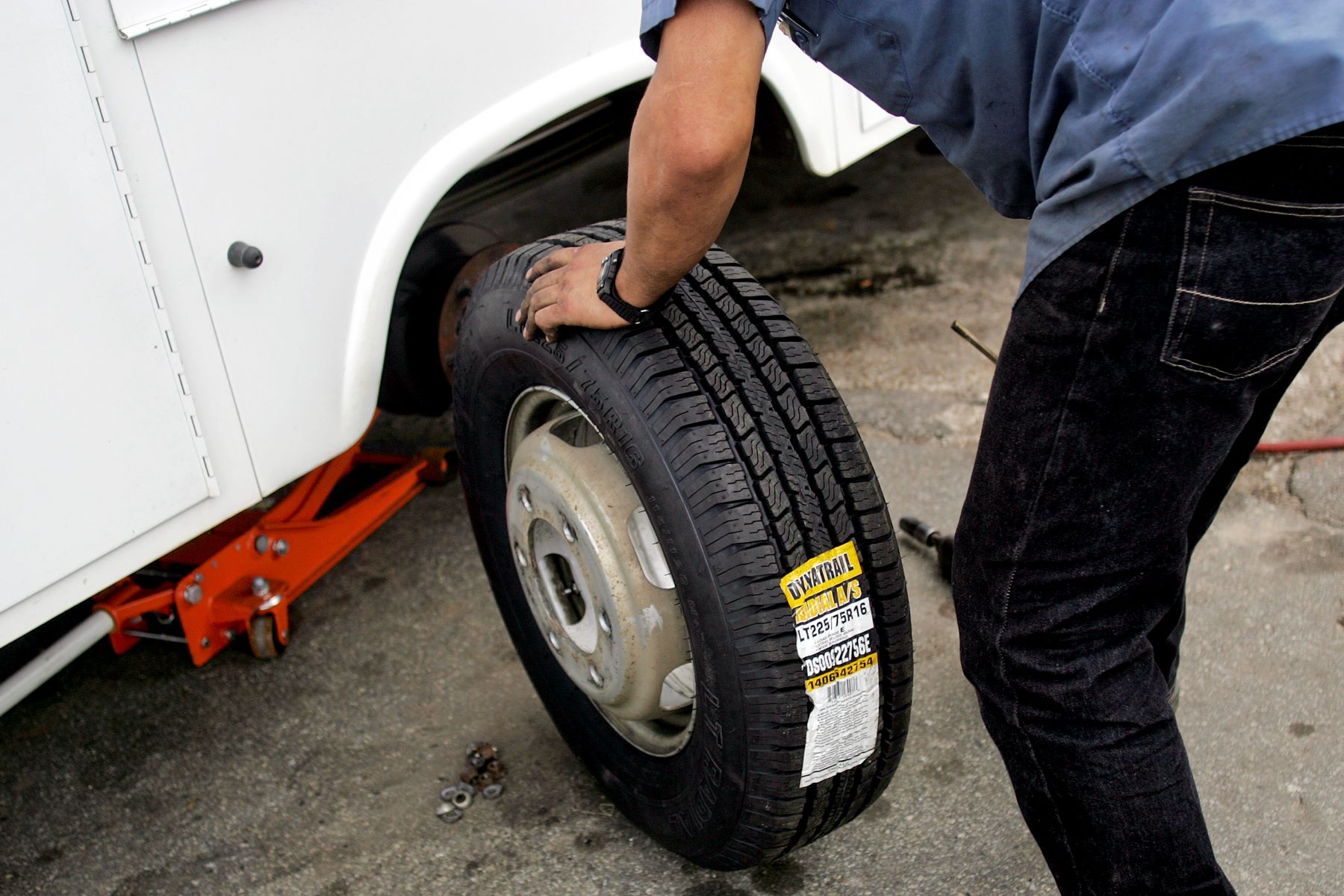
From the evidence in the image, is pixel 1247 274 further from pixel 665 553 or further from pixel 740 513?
pixel 665 553

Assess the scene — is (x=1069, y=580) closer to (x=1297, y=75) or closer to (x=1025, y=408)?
(x=1025, y=408)

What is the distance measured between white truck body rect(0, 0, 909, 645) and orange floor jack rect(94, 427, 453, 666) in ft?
1.37

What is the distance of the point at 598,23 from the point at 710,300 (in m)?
0.69

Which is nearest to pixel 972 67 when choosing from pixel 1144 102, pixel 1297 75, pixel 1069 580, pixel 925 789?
pixel 1144 102

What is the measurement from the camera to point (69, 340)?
4.88ft

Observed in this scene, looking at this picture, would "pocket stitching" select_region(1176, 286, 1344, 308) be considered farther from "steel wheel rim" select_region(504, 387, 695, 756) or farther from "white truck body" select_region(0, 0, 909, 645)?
"white truck body" select_region(0, 0, 909, 645)

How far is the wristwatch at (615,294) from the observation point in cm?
145

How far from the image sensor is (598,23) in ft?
6.51

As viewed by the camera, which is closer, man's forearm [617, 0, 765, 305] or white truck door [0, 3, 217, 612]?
man's forearm [617, 0, 765, 305]

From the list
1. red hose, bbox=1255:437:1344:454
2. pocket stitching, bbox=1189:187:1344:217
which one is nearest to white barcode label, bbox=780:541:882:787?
pocket stitching, bbox=1189:187:1344:217

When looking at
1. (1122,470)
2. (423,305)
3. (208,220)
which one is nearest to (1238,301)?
(1122,470)

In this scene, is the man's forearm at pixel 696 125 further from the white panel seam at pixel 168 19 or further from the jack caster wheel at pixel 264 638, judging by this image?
the jack caster wheel at pixel 264 638

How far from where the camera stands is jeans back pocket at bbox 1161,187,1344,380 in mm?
1067

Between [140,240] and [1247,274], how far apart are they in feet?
4.38
